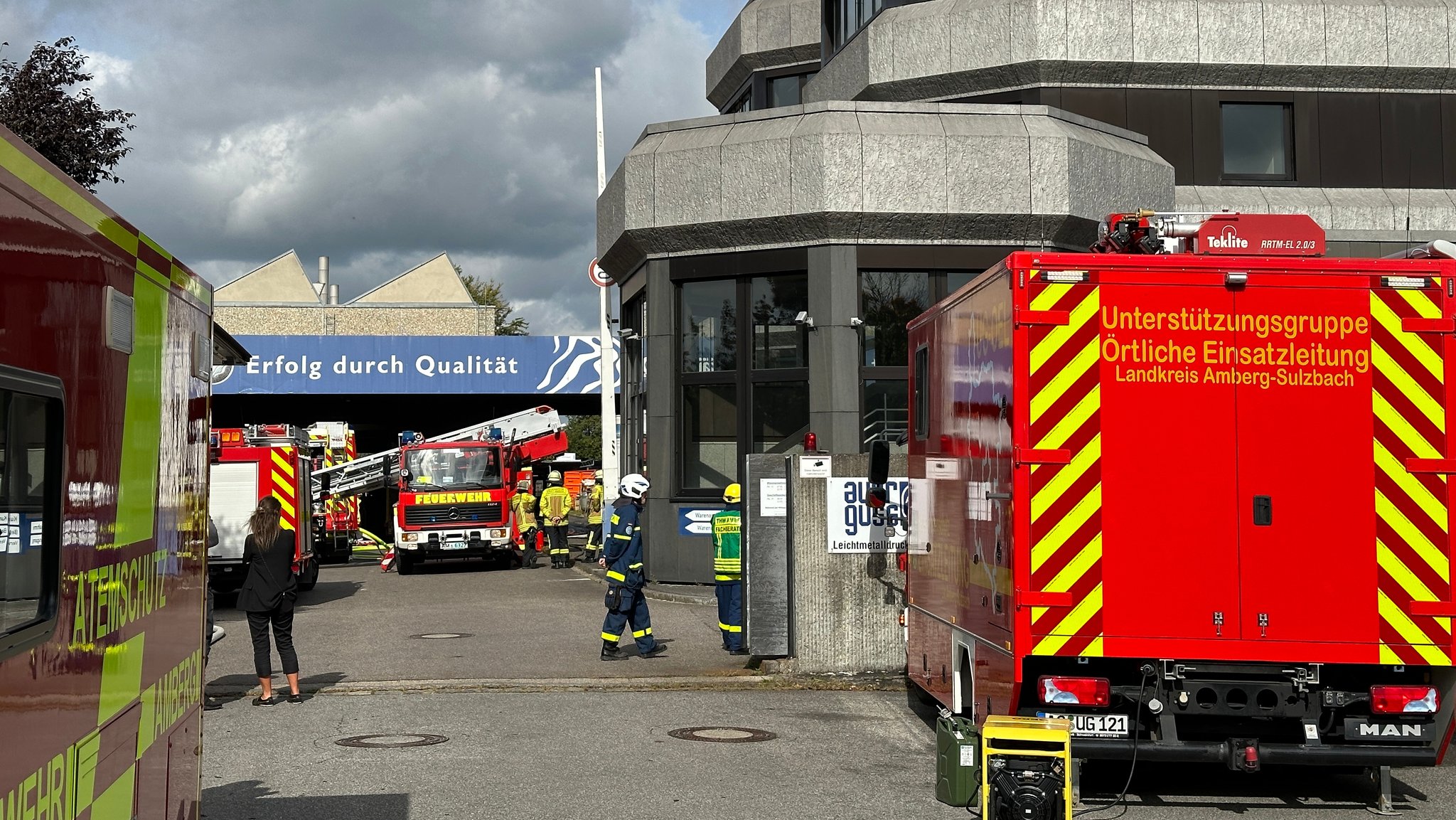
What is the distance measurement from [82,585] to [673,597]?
672 inches

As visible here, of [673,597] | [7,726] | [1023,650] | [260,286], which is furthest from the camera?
[260,286]

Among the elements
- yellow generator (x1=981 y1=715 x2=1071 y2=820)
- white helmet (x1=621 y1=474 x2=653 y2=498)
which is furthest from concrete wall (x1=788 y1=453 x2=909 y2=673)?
yellow generator (x1=981 y1=715 x2=1071 y2=820)

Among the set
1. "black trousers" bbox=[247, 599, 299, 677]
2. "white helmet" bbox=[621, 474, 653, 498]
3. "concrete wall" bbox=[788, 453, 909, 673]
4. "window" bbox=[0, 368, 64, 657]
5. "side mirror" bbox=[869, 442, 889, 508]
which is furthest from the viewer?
"white helmet" bbox=[621, 474, 653, 498]

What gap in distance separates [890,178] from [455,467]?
543 inches

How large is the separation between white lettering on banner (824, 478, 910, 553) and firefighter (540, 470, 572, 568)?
661 inches

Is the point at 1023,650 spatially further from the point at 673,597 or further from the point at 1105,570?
the point at 673,597

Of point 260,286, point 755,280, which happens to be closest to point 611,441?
point 755,280

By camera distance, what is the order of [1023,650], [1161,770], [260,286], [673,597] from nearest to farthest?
[1023,650]
[1161,770]
[673,597]
[260,286]

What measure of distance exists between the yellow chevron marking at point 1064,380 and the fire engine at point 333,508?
81.0 feet

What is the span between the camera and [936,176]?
20.3 meters

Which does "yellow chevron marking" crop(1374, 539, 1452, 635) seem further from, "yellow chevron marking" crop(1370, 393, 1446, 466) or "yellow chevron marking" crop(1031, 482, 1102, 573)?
"yellow chevron marking" crop(1031, 482, 1102, 573)

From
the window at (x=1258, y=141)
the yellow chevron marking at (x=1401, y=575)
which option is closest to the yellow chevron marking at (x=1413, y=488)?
the yellow chevron marking at (x=1401, y=575)

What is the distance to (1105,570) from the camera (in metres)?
7.78

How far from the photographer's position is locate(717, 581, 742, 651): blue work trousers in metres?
14.5
